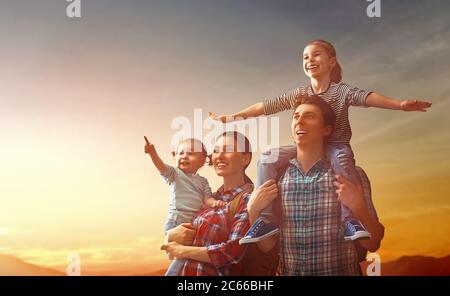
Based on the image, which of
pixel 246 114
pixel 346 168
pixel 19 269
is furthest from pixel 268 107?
pixel 19 269

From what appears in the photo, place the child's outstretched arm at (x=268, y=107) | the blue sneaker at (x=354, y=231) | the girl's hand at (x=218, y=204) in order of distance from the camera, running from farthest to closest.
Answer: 1. the child's outstretched arm at (x=268, y=107)
2. the girl's hand at (x=218, y=204)
3. the blue sneaker at (x=354, y=231)

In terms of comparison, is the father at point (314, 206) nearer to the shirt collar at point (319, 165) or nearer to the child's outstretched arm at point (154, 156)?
the shirt collar at point (319, 165)

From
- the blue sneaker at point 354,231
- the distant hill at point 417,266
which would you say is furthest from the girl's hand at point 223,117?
the distant hill at point 417,266

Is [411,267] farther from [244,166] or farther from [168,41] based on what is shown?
[168,41]

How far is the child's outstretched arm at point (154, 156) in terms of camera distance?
3.38 meters

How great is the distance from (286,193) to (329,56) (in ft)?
2.84

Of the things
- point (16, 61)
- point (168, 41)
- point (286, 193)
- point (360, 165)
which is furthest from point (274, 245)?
point (16, 61)

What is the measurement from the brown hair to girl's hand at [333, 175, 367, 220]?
0.60 meters

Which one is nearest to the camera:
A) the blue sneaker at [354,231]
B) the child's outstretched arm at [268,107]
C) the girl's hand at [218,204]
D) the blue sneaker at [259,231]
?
the blue sneaker at [354,231]

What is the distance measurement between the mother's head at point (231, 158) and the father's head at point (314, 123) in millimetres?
327

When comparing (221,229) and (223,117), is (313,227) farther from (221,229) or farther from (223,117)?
(223,117)

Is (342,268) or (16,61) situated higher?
(16,61)

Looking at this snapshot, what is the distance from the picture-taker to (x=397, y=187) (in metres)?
3.38

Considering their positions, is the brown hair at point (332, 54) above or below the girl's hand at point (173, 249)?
above
